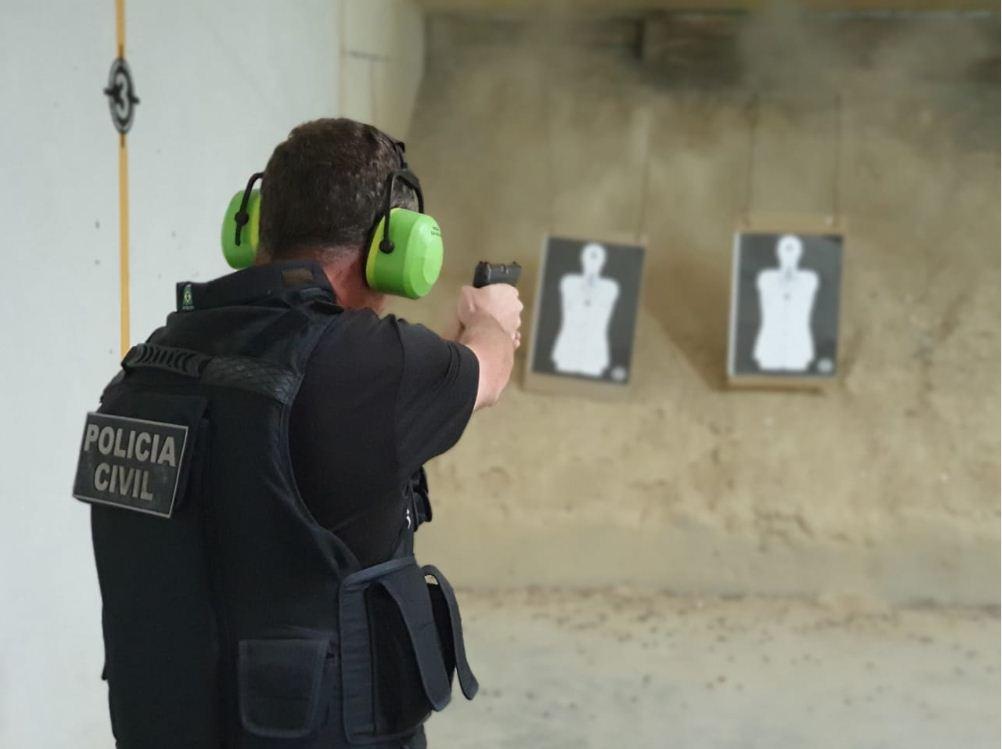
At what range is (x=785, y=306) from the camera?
3.59 m

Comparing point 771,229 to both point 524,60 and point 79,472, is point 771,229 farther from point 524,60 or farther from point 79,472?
point 79,472

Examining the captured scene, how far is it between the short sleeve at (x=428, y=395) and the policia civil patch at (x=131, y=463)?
20 centimetres

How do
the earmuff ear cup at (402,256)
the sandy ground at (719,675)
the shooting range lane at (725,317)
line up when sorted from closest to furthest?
the earmuff ear cup at (402,256) → the sandy ground at (719,675) → the shooting range lane at (725,317)

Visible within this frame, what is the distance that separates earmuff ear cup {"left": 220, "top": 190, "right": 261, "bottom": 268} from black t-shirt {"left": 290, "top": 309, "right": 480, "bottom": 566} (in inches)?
8.7

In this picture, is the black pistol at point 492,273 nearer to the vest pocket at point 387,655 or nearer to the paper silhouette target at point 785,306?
the vest pocket at point 387,655

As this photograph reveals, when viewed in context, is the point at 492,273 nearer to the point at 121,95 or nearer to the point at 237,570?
the point at 237,570

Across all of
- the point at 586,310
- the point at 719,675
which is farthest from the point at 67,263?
the point at 586,310

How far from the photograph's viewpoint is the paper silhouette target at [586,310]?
3559mm

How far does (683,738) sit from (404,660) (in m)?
1.41

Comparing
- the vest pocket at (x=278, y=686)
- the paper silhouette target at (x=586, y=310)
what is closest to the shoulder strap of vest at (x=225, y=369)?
the vest pocket at (x=278, y=686)

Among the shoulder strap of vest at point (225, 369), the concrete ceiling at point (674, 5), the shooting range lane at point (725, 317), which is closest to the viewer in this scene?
the shoulder strap of vest at point (225, 369)

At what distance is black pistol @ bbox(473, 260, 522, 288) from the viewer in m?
1.25

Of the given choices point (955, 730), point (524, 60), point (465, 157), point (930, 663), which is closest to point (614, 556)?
point (930, 663)

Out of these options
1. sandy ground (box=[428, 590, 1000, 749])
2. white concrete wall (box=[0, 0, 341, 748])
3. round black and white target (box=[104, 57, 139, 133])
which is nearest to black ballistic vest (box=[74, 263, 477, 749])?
white concrete wall (box=[0, 0, 341, 748])
